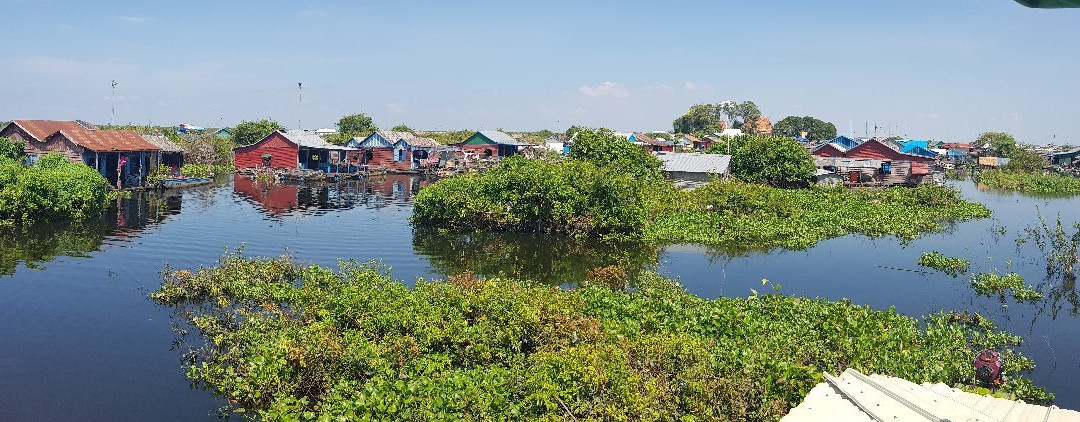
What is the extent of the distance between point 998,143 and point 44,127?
9526 centimetres

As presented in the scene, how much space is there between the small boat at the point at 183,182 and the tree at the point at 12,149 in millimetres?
6543

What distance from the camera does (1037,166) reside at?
69.8 m

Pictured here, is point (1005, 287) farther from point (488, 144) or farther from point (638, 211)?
point (488, 144)

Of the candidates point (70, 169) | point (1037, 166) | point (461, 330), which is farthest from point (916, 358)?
point (1037, 166)

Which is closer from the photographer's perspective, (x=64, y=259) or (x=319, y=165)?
(x=64, y=259)

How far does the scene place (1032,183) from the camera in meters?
58.0

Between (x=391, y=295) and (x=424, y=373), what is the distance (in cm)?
424

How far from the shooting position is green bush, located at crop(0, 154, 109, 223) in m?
26.7

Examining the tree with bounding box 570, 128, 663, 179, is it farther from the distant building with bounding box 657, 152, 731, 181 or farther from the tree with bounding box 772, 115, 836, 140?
the tree with bounding box 772, 115, 836, 140

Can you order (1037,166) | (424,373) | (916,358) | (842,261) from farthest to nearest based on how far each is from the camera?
(1037,166) → (842,261) → (916,358) → (424,373)

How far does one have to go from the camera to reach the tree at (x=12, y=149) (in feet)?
119

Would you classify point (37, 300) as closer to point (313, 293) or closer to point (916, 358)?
point (313, 293)

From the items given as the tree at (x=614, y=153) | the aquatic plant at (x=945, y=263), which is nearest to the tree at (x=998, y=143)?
the tree at (x=614, y=153)

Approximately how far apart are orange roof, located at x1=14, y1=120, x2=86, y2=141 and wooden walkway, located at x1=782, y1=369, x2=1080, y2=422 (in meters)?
40.6
